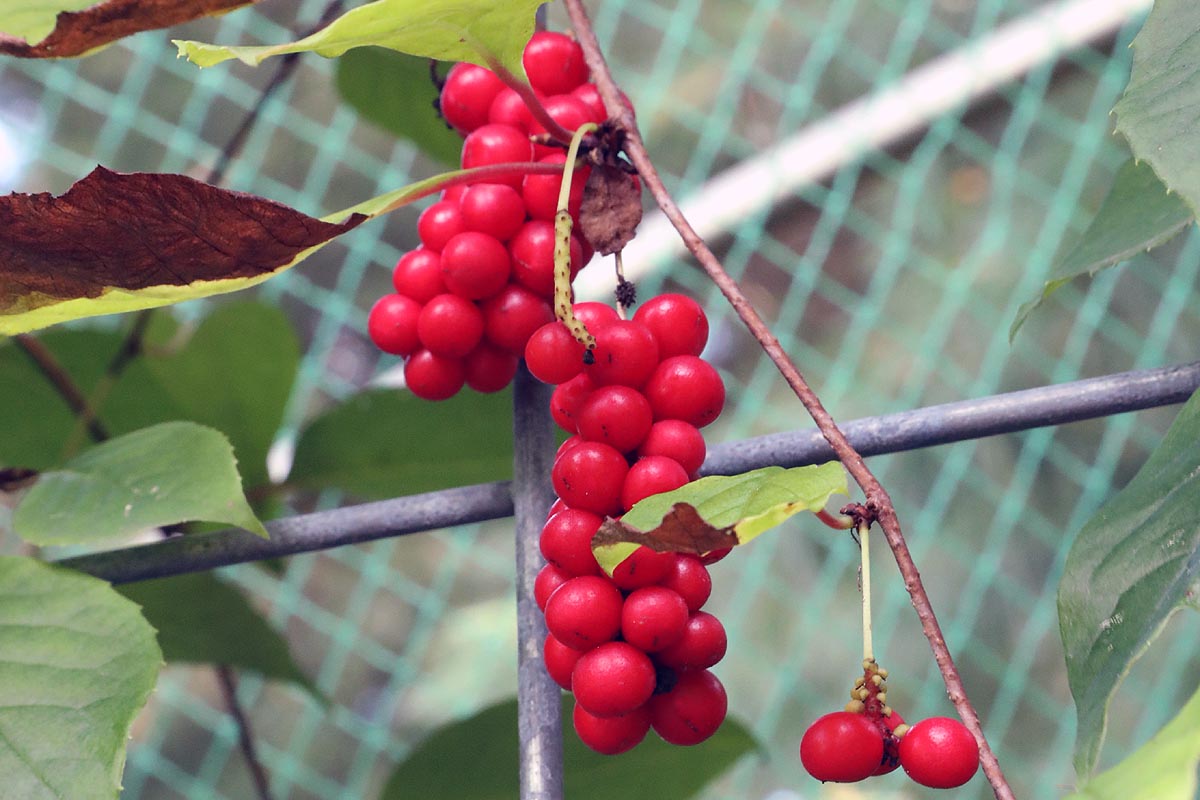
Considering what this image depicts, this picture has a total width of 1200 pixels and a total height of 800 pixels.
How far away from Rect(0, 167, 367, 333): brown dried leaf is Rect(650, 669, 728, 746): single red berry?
103mm

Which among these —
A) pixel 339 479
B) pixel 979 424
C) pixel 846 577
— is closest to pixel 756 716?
pixel 846 577

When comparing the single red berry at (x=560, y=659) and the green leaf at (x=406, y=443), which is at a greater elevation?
the green leaf at (x=406, y=443)

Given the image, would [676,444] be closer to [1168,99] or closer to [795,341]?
[1168,99]

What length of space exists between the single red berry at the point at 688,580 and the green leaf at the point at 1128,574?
6 cm

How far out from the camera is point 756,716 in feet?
3.97

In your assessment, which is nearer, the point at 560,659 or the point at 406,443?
the point at 560,659

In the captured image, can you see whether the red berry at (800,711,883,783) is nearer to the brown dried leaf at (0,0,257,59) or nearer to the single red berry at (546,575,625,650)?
the single red berry at (546,575,625,650)

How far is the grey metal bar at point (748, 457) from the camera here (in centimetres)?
25

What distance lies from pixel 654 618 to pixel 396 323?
111 millimetres

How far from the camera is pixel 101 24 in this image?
0.21m

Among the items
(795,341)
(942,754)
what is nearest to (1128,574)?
(942,754)

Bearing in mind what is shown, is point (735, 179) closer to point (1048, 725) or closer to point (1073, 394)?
point (1073, 394)

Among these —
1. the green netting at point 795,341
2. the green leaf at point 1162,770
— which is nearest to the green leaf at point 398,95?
the green leaf at point 1162,770

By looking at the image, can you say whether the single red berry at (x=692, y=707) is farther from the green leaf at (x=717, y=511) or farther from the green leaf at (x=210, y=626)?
the green leaf at (x=210, y=626)
